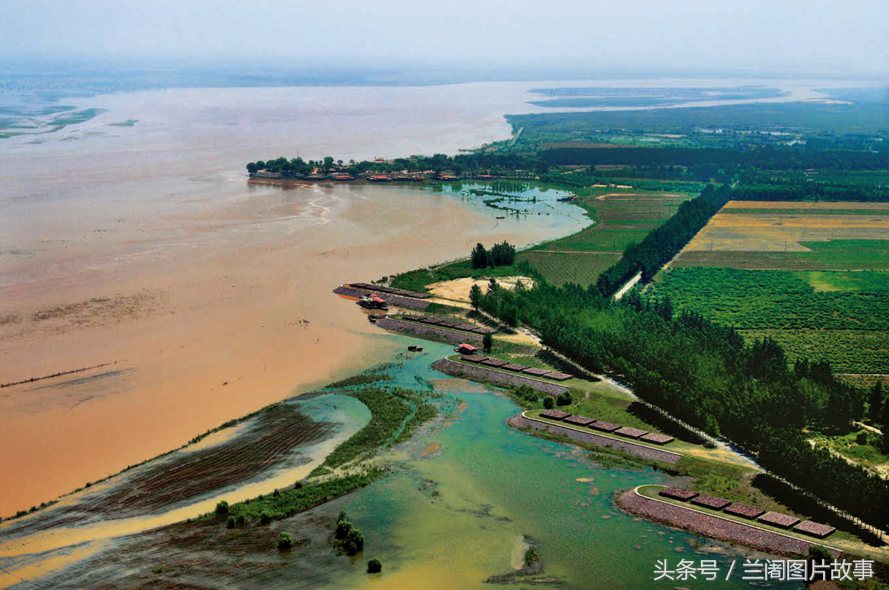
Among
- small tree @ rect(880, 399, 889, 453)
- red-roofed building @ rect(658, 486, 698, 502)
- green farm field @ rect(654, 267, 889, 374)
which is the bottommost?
red-roofed building @ rect(658, 486, 698, 502)

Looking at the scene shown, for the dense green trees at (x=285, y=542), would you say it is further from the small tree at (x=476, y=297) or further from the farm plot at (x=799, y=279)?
the farm plot at (x=799, y=279)

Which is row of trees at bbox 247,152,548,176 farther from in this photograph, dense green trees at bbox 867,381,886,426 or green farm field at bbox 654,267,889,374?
dense green trees at bbox 867,381,886,426

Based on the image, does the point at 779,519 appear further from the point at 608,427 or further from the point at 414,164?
the point at 414,164

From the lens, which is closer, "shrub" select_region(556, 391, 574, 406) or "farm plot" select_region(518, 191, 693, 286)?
"shrub" select_region(556, 391, 574, 406)

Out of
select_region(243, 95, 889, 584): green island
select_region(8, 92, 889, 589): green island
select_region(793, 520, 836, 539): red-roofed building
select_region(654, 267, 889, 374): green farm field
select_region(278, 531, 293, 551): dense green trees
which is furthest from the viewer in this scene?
select_region(654, 267, 889, 374): green farm field

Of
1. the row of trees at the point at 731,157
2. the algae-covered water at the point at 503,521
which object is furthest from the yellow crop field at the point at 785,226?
the algae-covered water at the point at 503,521

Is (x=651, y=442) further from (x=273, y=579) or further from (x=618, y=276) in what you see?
(x=618, y=276)

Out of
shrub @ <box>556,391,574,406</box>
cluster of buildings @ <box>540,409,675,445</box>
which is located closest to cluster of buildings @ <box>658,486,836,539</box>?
cluster of buildings @ <box>540,409,675,445</box>
